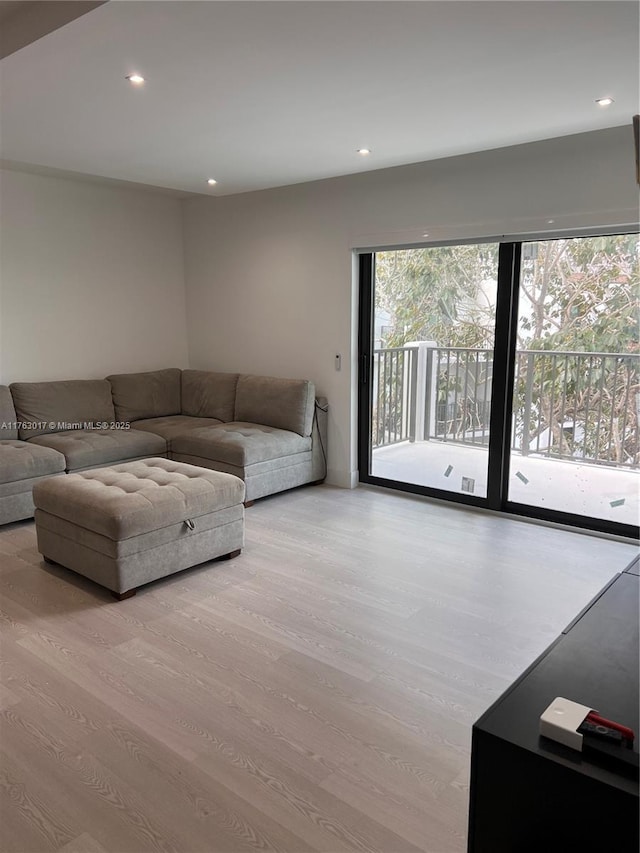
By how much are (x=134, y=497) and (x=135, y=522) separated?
16 centimetres

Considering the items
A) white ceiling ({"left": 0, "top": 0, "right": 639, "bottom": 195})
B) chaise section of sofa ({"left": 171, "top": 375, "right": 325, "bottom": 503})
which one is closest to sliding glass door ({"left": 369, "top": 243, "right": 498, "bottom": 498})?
chaise section of sofa ({"left": 171, "top": 375, "right": 325, "bottom": 503})

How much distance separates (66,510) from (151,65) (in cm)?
207

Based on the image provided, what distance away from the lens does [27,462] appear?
3.91 meters

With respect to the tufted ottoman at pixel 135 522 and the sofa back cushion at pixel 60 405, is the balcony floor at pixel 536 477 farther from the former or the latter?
the sofa back cushion at pixel 60 405

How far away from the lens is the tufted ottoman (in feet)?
9.72

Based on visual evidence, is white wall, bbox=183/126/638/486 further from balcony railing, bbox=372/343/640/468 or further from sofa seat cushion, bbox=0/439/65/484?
sofa seat cushion, bbox=0/439/65/484

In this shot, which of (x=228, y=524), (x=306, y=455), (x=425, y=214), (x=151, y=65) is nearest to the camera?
(x=151, y=65)

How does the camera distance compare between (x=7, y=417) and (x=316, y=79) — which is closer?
(x=316, y=79)

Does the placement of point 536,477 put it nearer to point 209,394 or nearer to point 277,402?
point 277,402

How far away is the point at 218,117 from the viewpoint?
2941 mm

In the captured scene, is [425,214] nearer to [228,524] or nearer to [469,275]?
[469,275]

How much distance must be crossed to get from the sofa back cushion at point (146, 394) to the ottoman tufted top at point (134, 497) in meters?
1.69

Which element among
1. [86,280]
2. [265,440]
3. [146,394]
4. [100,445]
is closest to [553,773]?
[265,440]

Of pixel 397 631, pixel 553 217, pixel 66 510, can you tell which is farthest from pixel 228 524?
pixel 553 217
